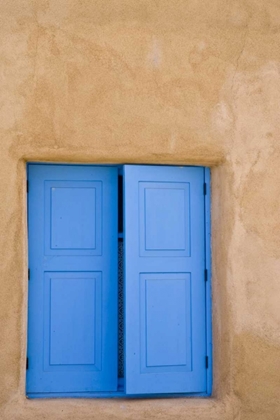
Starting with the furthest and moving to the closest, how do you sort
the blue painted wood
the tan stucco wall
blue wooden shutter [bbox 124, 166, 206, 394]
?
the blue painted wood < blue wooden shutter [bbox 124, 166, 206, 394] < the tan stucco wall

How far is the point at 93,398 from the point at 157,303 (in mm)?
801

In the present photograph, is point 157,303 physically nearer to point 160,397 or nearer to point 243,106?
point 160,397

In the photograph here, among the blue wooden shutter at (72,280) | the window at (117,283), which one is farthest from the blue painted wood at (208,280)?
the blue wooden shutter at (72,280)

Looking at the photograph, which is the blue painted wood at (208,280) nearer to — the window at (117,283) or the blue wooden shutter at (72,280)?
the window at (117,283)

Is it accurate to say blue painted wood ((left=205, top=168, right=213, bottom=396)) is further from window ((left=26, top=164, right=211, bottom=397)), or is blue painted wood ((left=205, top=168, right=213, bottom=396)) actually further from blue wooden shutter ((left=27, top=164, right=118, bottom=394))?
blue wooden shutter ((left=27, top=164, right=118, bottom=394))

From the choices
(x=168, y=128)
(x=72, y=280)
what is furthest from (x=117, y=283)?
(x=168, y=128)

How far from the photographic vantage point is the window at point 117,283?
503 cm

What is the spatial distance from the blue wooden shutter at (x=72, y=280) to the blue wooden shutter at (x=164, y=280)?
20 cm

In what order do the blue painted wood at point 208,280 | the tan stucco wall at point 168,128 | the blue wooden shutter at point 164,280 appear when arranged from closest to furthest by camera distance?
the tan stucco wall at point 168,128
the blue wooden shutter at point 164,280
the blue painted wood at point 208,280

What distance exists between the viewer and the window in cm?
503

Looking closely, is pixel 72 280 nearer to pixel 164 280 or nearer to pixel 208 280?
pixel 164 280

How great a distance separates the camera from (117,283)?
17.0 ft

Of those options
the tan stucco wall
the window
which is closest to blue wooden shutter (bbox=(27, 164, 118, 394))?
the window

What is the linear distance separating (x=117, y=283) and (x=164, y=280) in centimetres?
34
